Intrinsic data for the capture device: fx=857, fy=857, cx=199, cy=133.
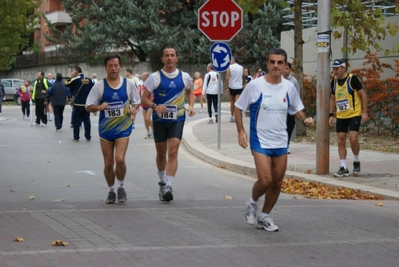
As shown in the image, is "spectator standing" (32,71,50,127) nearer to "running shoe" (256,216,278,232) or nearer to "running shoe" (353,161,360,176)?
"running shoe" (353,161,360,176)

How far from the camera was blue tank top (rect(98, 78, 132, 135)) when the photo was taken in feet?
35.1

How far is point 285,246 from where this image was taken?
26.5 ft

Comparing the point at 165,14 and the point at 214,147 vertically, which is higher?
the point at 165,14

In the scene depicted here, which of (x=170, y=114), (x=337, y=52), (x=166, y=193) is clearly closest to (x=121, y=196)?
(x=166, y=193)

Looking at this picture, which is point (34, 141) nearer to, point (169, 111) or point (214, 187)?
point (214, 187)

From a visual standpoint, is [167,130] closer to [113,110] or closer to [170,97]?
[170,97]

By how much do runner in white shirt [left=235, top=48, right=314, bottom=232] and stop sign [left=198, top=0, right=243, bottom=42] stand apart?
951 centimetres

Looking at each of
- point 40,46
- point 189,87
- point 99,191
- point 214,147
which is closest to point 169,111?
point 189,87

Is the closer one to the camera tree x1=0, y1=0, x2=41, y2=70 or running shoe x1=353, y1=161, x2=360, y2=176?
running shoe x1=353, y1=161, x2=360, y2=176

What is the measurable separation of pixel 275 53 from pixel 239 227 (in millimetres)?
1880

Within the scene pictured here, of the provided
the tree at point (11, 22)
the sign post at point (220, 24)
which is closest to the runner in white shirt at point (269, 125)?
the sign post at point (220, 24)

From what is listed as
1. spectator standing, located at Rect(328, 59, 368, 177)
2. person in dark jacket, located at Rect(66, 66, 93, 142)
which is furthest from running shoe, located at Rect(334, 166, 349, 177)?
person in dark jacket, located at Rect(66, 66, 93, 142)

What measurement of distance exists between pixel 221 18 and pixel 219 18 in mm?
43

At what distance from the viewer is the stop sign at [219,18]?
18.3 m
